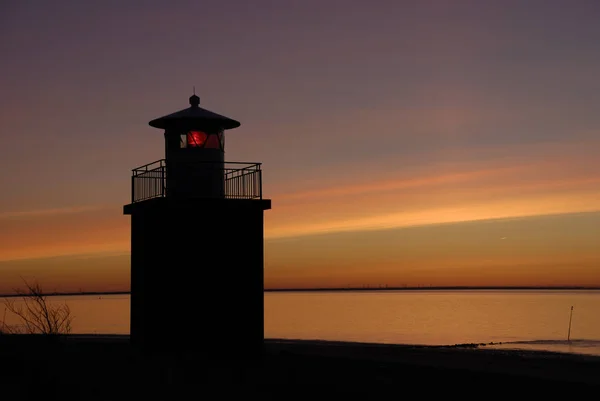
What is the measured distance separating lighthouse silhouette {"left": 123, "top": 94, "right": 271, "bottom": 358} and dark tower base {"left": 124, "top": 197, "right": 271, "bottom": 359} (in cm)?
2

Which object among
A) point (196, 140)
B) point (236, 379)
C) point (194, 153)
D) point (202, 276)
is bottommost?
point (236, 379)

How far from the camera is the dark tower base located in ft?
60.9

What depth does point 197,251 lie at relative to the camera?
18.7 metres

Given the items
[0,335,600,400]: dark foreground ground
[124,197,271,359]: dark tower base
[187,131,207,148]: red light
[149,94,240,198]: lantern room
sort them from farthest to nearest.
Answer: [187,131,207,148]: red light → [149,94,240,198]: lantern room → [124,197,271,359]: dark tower base → [0,335,600,400]: dark foreground ground

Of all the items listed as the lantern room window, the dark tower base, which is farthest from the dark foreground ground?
the lantern room window

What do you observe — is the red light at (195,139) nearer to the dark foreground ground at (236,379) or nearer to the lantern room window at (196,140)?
the lantern room window at (196,140)

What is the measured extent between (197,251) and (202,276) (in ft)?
2.07

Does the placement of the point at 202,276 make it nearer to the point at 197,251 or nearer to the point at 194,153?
the point at 197,251

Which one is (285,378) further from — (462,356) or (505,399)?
(462,356)

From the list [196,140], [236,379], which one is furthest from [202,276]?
[196,140]

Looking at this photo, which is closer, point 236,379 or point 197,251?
point 236,379

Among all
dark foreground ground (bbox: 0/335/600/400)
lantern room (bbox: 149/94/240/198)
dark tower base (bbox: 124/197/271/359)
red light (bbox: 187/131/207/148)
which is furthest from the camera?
red light (bbox: 187/131/207/148)

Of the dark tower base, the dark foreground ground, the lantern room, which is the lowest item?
the dark foreground ground

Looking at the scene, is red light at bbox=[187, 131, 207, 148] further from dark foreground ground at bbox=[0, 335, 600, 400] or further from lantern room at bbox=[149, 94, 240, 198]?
dark foreground ground at bbox=[0, 335, 600, 400]
